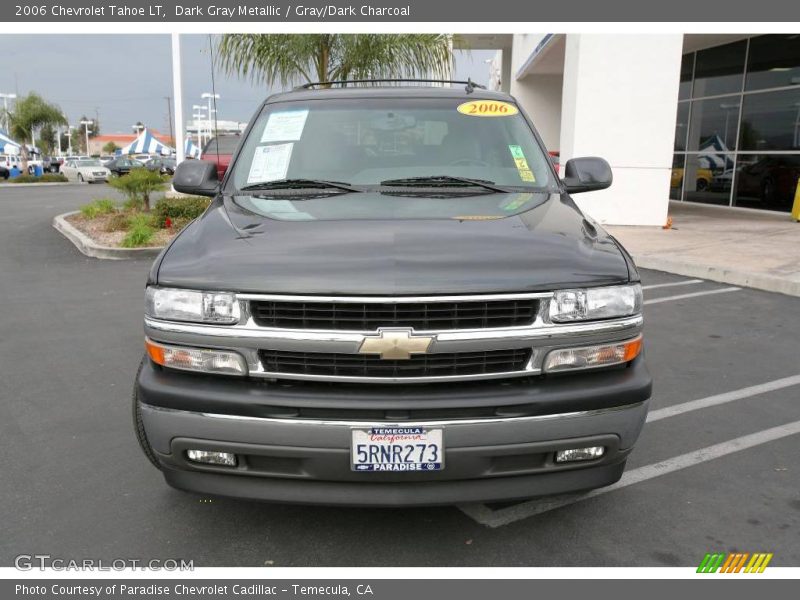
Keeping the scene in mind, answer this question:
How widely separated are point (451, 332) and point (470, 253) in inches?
13.4

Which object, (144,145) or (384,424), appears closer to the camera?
(384,424)

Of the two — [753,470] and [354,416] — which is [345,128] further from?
[753,470]

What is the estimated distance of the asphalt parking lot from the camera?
2953 mm

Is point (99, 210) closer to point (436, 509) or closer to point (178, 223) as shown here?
point (178, 223)

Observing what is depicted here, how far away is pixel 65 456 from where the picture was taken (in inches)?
152

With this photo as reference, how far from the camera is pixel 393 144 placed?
3.93 metres

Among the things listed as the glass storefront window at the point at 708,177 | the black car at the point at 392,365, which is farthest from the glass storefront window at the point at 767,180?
the black car at the point at 392,365

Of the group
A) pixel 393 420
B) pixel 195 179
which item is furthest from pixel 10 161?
pixel 393 420

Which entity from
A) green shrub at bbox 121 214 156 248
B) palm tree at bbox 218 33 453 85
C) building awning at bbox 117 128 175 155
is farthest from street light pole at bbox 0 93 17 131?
green shrub at bbox 121 214 156 248

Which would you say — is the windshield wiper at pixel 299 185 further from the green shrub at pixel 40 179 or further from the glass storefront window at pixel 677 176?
the green shrub at pixel 40 179

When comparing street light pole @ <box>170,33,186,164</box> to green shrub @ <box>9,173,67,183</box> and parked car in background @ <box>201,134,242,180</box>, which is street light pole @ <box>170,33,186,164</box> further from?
green shrub @ <box>9,173,67,183</box>

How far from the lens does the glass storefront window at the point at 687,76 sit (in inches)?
767

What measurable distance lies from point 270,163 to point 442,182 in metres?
0.96

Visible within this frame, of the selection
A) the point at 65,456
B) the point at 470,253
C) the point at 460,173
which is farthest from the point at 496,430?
the point at 65,456
